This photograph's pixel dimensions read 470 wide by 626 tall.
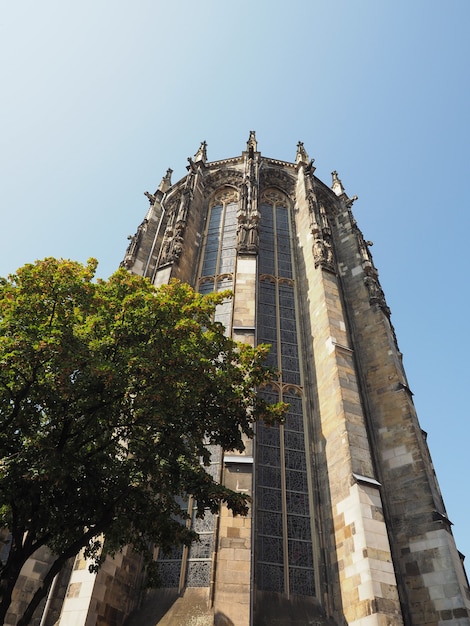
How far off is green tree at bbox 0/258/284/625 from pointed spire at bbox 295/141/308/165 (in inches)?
743

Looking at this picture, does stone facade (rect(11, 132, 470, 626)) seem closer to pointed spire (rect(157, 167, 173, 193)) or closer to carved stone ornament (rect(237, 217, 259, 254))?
carved stone ornament (rect(237, 217, 259, 254))

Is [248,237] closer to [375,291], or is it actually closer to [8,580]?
[375,291]

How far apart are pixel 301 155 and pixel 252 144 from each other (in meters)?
2.79

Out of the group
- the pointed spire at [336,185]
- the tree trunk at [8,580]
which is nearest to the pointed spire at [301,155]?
the pointed spire at [336,185]

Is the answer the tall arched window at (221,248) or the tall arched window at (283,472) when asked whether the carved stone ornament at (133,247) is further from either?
the tall arched window at (283,472)

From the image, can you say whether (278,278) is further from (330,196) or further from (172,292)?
(172,292)

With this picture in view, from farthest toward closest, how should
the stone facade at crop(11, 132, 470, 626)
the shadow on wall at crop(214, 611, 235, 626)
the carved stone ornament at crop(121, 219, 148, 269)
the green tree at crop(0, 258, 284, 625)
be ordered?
the carved stone ornament at crop(121, 219, 148, 269) → the stone facade at crop(11, 132, 470, 626) → the shadow on wall at crop(214, 611, 235, 626) → the green tree at crop(0, 258, 284, 625)

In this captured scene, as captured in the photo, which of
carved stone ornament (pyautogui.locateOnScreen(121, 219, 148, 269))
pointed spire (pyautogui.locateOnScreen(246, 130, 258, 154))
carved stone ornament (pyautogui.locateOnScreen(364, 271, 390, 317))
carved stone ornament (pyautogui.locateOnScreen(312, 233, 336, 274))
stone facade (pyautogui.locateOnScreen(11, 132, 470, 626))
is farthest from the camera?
pointed spire (pyautogui.locateOnScreen(246, 130, 258, 154))

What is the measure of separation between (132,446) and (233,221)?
15783 millimetres

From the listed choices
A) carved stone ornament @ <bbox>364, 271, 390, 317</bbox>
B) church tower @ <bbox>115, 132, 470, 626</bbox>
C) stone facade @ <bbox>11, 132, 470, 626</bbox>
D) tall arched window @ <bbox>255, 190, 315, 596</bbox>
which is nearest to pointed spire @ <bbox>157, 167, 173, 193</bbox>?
church tower @ <bbox>115, 132, 470, 626</bbox>

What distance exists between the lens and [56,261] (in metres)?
8.10

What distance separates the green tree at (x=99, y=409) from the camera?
21.7 feet

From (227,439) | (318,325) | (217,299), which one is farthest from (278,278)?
(227,439)

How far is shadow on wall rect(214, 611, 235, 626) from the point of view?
819cm
